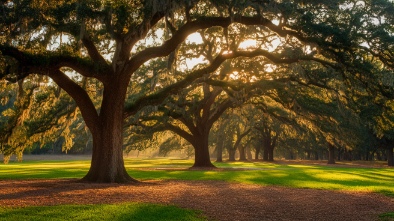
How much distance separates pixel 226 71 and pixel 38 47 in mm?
12057

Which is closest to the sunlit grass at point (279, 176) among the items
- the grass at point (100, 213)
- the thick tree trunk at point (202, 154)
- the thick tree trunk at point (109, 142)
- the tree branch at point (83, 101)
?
the thick tree trunk at point (202, 154)

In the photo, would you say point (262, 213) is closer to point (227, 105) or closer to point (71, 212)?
point (71, 212)

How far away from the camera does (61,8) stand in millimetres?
15281

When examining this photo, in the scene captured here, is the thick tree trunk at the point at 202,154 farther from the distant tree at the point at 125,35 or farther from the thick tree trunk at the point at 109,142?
the thick tree trunk at the point at 109,142

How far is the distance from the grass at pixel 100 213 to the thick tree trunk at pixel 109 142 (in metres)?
7.25

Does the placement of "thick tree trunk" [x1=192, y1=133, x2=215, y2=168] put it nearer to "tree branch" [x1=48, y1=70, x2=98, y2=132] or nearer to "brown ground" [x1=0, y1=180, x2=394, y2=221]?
"tree branch" [x1=48, y1=70, x2=98, y2=132]

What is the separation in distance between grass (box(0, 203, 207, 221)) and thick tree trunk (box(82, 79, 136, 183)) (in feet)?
23.8

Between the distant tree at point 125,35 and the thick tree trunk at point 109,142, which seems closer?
the distant tree at point 125,35

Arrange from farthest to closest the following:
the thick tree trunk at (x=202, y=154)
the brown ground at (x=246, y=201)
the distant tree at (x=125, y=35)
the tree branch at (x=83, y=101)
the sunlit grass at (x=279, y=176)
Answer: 1. the thick tree trunk at (x=202, y=154)
2. the sunlit grass at (x=279, y=176)
3. the tree branch at (x=83, y=101)
4. the distant tree at (x=125, y=35)
5. the brown ground at (x=246, y=201)

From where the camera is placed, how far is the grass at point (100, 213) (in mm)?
8836

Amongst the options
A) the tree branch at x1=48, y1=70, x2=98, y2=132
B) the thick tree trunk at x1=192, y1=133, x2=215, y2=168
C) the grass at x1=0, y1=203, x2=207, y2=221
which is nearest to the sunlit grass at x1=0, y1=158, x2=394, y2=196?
the thick tree trunk at x1=192, y1=133, x2=215, y2=168

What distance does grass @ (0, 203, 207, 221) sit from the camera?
8.84 metres

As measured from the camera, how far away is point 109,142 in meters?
17.9

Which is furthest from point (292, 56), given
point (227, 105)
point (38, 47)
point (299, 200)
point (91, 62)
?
point (227, 105)
